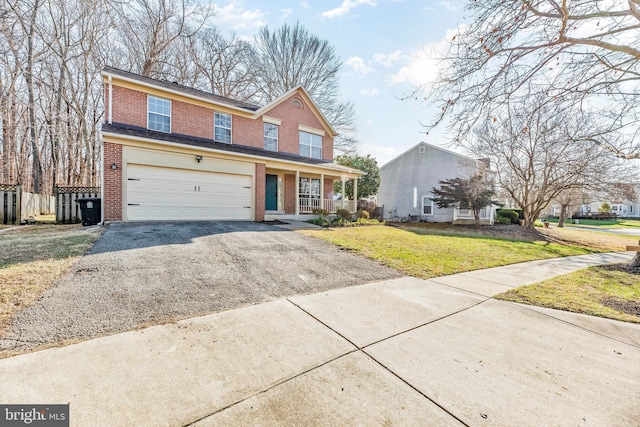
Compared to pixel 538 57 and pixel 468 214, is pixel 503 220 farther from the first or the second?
pixel 538 57

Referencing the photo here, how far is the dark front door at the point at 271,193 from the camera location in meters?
13.8

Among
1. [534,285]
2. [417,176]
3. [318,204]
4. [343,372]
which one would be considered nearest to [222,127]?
[318,204]

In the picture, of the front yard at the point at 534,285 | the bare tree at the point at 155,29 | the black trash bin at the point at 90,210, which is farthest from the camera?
the bare tree at the point at 155,29

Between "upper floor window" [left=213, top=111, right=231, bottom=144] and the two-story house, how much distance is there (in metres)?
0.05

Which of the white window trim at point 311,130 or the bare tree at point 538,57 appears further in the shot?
the white window trim at point 311,130

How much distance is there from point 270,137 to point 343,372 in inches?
538

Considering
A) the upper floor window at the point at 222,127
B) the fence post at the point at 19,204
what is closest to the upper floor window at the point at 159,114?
the upper floor window at the point at 222,127

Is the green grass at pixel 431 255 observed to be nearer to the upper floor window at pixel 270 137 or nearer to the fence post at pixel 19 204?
the upper floor window at pixel 270 137

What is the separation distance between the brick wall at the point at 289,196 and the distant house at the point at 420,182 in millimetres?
10410

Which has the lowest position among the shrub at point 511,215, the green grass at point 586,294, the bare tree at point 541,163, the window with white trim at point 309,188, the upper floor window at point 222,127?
the green grass at point 586,294

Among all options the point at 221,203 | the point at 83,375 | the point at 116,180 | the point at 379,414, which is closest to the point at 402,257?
the point at 379,414

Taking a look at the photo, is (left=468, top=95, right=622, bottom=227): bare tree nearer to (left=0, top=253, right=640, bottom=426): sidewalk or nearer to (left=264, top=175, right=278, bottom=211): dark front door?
(left=264, top=175, right=278, bottom=211): dark front door

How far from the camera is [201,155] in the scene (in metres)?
10.2

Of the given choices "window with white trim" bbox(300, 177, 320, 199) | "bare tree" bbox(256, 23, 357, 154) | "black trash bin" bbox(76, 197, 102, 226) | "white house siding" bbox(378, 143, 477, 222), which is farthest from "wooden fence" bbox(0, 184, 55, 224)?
"white house siding" bbox(378, 143, 477, 222)
